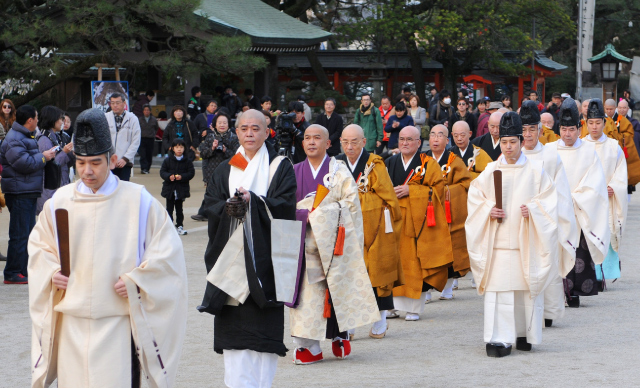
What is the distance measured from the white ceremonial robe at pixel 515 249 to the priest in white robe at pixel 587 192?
6.07 ft

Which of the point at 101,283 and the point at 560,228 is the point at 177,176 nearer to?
the point at 560,228

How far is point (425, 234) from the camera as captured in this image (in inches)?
319

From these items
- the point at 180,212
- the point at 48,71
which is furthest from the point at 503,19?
the point at 180,212

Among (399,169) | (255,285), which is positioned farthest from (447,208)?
(255,285)

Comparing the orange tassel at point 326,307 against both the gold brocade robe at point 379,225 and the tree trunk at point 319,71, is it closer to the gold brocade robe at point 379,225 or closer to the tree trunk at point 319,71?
the gold brocade robe at point 379,225

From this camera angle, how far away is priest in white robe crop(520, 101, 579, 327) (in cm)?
705

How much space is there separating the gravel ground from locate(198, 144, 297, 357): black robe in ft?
1.95

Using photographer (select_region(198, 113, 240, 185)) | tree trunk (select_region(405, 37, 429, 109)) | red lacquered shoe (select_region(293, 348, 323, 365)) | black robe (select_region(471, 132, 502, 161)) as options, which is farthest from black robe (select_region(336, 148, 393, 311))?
tree trunk (select_region(405, 37, 429, 109))

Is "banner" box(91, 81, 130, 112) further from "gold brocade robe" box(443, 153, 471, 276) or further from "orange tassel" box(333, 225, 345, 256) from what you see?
"orange tassel" box(333, 225, 345, 256)

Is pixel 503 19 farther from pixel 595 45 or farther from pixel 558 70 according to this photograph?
pixel 595 45

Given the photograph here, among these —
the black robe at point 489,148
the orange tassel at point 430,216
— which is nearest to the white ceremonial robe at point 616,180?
the black robe at point 489,148

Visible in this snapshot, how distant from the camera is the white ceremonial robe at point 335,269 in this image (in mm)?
6152

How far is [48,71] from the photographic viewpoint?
1681 cm

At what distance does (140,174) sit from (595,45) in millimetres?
27249
